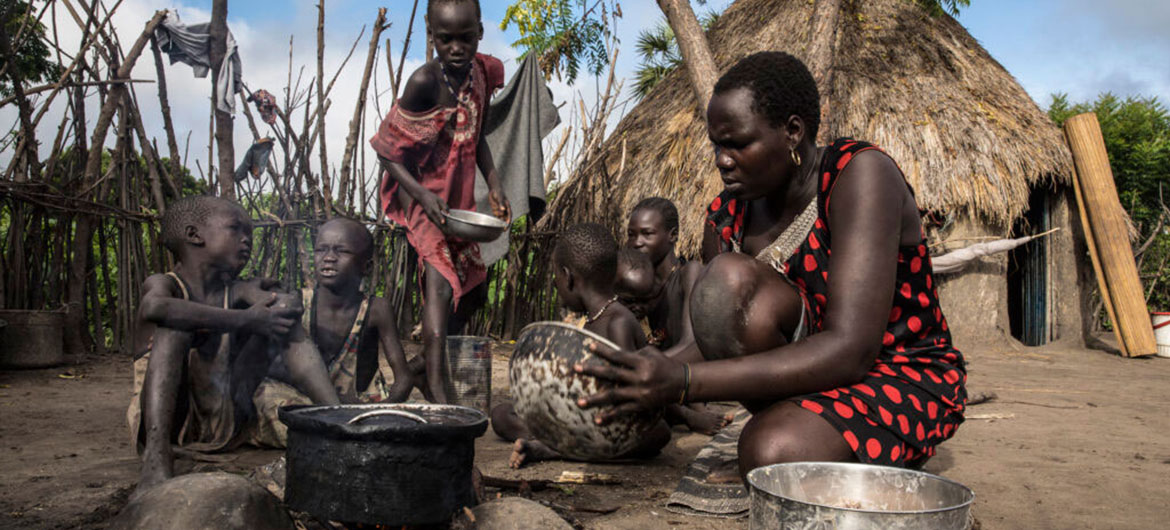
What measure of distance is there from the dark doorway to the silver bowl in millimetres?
7702

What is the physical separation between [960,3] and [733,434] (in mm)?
8794

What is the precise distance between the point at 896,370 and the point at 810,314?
254mm

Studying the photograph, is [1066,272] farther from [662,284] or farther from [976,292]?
[662,284]

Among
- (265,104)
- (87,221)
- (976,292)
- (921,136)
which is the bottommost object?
(976,292)

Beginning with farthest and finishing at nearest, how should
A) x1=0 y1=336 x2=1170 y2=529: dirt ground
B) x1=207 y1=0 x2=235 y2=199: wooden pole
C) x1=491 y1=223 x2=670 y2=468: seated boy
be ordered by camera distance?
x1=207 y1=0 x2=235 y2=199: wooden pole
x1=491 y1=223 x2=670 y2=468: seated boy
x1=0 y1=336 x2=1170 y2=529: dirt ground

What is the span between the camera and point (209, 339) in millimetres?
2557

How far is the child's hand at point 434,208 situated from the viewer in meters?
3.26

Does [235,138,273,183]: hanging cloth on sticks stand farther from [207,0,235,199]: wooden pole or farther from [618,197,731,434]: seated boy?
[618,197,731,434]: seated boy

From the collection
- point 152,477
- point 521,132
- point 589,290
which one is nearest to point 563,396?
point 589,290

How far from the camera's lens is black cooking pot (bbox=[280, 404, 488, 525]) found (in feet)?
4.93

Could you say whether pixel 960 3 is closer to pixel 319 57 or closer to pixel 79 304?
pixel 319 57

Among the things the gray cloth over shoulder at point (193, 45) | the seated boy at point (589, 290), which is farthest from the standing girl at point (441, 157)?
the gray cloth over shoulder at point (193, 45)

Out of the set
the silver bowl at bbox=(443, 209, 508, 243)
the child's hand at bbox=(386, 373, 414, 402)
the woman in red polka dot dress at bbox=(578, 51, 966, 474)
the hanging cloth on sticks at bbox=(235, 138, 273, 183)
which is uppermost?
the hanging cloth on sticks at bbox=(235, 138, 273, 183)

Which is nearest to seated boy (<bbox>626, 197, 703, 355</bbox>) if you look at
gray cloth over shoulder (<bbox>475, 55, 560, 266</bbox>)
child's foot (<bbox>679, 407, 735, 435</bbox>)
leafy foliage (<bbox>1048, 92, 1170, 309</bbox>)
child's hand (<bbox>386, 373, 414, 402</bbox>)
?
child's foot (<bbox>679, 407, 735, 435</bbox>)
